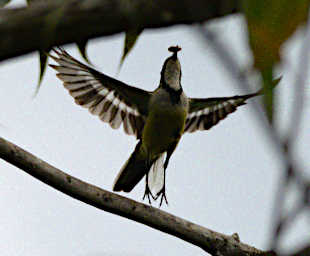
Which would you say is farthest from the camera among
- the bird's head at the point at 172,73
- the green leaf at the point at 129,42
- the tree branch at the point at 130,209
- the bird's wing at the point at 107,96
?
the bird's head at the point at 172,73

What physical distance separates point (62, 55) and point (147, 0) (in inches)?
90.8

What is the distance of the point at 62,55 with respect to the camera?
10.0ft

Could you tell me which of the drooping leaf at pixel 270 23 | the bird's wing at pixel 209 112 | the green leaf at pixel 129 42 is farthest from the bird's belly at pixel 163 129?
the drooping leaf at pixel 270 23

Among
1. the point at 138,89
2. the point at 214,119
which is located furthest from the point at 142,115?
the point at 214,119

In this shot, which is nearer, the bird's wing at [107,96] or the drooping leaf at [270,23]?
the drooping leaf at [270,23]

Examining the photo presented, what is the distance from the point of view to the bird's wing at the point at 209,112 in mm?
3709

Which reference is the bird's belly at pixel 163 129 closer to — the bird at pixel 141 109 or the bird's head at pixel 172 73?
the bird at pixel 141 109

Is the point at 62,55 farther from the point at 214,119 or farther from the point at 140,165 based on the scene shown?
the point at 214,119

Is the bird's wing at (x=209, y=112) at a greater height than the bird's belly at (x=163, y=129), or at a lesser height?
greater

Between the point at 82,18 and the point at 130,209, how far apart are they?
1521mm

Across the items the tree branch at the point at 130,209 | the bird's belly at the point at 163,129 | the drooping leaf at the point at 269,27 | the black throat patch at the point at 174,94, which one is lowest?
the drooping leaf at the point at 269,27

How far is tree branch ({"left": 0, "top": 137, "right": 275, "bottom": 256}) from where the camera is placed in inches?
77.1

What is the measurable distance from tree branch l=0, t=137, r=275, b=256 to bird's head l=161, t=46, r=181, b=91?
1326mm

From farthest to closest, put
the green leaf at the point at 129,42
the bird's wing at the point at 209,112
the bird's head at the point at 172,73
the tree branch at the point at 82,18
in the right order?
the bird's wing at the point at 209,112, the bird's head at the point at 172,73, the green leaf at the point at 129,42, the tree branch at the point at 82,18
